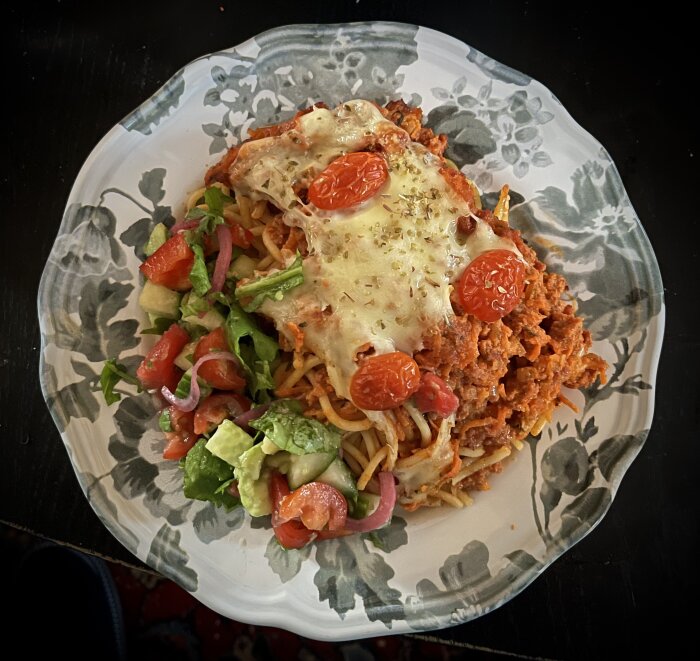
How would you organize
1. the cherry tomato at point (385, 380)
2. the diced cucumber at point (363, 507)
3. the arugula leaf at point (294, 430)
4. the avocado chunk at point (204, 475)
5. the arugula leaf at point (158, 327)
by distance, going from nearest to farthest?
1. the cherry tomato at point (385, 380)
2. the arugula leaf at point (294, 430)
3. the avocado chunk at point (204, 475)
4. the diced cucumber at point (363, 507)
5. the arugula leaf at point (158, 327)

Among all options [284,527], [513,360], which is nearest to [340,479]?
[284,527]

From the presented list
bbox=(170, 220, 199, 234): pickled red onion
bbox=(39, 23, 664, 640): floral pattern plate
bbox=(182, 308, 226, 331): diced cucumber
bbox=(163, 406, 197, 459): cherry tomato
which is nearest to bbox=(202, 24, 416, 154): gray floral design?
bbox=(39, 23, 664, 640): floral pattern plate

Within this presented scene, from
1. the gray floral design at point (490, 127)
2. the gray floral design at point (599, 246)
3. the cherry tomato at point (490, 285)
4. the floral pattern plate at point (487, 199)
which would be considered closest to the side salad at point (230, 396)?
the floral pattern plate at point (487, 199)

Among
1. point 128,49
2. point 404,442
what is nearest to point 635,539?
point 404,442

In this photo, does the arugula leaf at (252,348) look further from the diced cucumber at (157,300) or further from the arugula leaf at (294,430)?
the diced cucumber at (157,300)

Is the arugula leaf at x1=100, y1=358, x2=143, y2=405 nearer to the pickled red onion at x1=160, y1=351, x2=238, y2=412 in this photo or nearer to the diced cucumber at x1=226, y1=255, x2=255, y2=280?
the pickled red onion at x1=160, y1=351, x2=238, y2=412

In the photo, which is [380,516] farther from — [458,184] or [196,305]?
[458,184]
